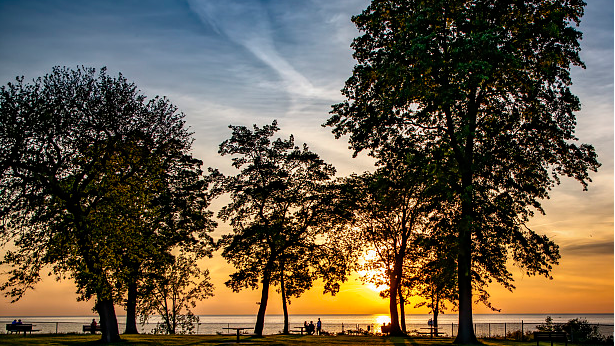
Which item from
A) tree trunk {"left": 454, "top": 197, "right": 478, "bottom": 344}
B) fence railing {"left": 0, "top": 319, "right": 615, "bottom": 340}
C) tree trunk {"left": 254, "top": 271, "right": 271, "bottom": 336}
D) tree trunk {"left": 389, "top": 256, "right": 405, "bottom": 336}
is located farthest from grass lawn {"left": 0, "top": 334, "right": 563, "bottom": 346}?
tree trunk {"left": 389, "top": 256, "right": 405, "bottom": 336}

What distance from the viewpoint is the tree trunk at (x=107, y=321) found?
31.2m

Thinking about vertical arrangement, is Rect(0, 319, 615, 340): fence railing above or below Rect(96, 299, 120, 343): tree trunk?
below

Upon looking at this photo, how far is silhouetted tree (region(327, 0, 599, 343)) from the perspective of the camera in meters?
25.9

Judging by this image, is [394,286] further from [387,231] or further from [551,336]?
[551,336]

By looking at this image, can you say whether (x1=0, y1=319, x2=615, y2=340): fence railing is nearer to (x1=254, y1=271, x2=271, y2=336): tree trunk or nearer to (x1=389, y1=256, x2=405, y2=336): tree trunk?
(x1=389, y1=256, x2=405, y2=336): tree trunk

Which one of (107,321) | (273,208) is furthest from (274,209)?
(107,321)

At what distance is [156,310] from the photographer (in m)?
50.9

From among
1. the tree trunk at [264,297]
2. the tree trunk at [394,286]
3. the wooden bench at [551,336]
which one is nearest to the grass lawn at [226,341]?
the wooden bench at [551,336]

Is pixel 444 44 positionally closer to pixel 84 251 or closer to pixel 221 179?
pixel 84 251

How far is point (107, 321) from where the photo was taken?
31.5 meters

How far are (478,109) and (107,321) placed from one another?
2416cm

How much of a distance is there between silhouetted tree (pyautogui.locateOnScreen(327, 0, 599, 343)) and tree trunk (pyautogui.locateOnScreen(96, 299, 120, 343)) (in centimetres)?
1667

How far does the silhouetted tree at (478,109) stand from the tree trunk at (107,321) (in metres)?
16.7

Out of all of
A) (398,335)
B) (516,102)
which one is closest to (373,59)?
(516,102)
